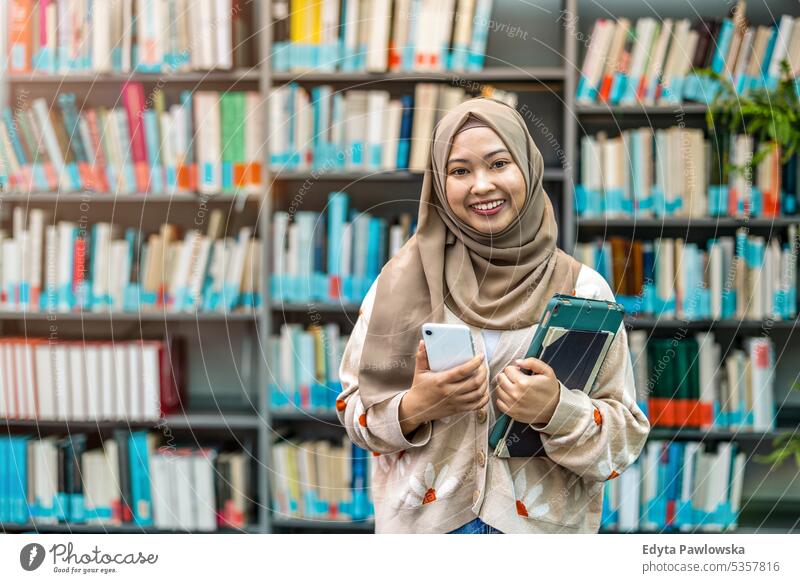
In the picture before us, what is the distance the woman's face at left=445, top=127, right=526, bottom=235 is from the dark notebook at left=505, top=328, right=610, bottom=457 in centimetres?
17

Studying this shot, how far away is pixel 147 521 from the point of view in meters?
1.54

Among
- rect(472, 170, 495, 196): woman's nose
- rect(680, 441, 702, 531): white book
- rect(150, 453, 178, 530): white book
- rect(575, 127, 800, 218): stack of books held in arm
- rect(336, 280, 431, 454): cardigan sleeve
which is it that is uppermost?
rect(575, 127, 800, 218): stack of books held in arm

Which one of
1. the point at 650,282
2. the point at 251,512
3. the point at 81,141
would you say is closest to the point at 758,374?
the point at 650,282

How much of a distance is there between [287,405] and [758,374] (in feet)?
3.34

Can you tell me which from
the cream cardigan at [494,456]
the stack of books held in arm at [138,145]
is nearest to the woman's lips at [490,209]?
the cream cardigan at [494,456]

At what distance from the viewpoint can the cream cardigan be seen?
3.06 feet

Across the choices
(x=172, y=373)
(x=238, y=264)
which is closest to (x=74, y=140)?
(x=238, y=264)

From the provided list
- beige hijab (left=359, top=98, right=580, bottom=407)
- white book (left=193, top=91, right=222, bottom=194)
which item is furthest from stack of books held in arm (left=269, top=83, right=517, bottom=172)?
beige hijab (left=359, top=98, right=580, bottom=407)

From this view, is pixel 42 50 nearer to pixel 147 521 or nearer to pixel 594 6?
pixel 147 521

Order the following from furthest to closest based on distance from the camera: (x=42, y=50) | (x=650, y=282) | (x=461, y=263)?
(x=650, y=282)
(x=42, y=50)
(x=461, y=263)

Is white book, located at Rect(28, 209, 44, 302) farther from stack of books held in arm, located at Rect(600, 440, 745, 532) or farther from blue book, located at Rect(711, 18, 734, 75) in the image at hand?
blue book, located at Rect(711, 18, 734, 75)

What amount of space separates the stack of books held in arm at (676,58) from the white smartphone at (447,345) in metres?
0.85

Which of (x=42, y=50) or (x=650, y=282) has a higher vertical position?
(x=42, y=50)

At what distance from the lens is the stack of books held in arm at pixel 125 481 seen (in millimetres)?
1561
